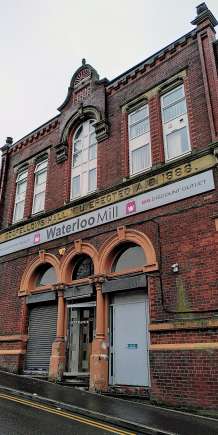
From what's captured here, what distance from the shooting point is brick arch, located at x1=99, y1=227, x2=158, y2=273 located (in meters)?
10.2

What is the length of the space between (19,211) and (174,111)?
26.8ft

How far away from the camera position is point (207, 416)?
24.5 feet

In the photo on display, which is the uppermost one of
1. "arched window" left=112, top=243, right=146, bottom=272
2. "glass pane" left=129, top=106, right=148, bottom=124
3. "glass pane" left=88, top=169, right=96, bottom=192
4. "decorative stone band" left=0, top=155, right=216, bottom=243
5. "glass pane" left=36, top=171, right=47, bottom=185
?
"glass pane" left=129, top=106, right=148, bottom=124

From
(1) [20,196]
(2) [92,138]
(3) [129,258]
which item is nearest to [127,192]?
(3) [129,258]

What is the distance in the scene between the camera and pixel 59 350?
38.1 ft

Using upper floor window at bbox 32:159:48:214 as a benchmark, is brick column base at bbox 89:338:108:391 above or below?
below

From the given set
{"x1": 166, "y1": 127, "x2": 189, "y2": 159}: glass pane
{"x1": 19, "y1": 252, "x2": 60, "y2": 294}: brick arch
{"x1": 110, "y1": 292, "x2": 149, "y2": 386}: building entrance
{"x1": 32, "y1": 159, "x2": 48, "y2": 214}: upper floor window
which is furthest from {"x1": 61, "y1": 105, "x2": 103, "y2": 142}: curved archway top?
{"x1": 110, "y1": 292, "x2": 149, "y2": 386}: building entrance

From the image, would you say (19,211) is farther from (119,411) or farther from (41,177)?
(119,411)

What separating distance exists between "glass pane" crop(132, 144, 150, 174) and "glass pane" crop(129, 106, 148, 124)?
1236 millimetres

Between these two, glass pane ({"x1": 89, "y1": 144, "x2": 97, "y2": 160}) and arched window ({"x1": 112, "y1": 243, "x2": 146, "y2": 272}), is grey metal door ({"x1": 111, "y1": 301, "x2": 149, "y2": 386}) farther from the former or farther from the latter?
glass pane ({"x1": 89, "y1": 144, "x2": 97, "y2": 160})

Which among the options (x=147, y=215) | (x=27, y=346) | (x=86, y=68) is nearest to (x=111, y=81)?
(x=86, y=68)

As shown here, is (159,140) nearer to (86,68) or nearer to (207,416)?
(86,68)

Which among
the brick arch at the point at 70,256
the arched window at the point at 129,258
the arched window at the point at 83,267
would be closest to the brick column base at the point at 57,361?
the brick arch at the point at 70,256

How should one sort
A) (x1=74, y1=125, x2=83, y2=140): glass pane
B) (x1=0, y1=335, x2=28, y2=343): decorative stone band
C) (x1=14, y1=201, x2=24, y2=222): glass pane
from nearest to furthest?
(x1=0, y1=335, x2=28, y2=343): decorative stone band < (x1=74, y1=125, x2=83, y2=140): glass pane < (x1=14, y1=201, x2=24, y2=222): glass pane
